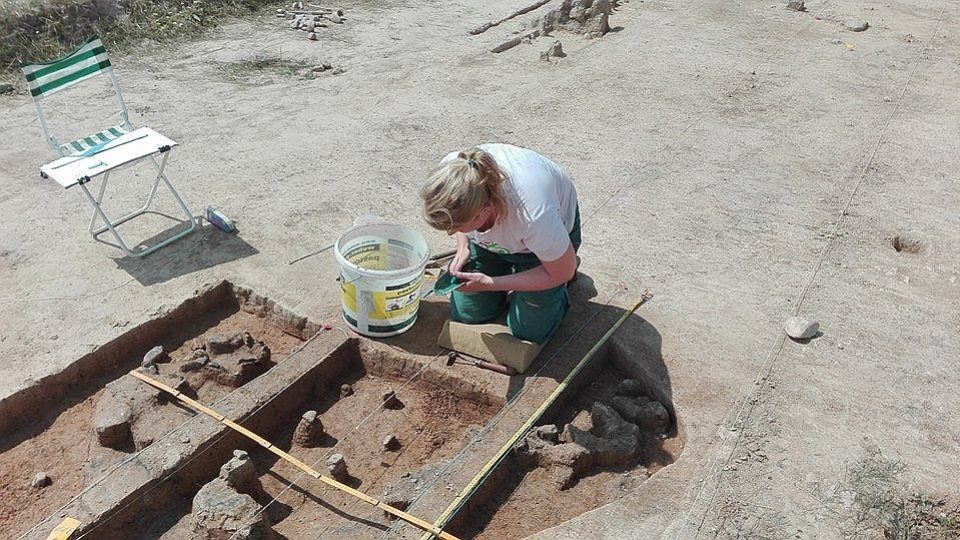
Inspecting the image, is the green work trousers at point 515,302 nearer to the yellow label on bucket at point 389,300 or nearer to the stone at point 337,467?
the yellow label on bucket at point 389,300

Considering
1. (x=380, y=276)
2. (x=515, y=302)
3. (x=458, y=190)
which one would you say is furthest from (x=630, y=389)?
(x=458, y=190)

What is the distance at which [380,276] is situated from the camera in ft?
12.7

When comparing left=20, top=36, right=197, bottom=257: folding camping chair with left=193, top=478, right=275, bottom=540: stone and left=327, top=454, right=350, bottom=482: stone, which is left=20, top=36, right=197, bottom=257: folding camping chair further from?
left=193, top=478, right=275, bottom=540: stone

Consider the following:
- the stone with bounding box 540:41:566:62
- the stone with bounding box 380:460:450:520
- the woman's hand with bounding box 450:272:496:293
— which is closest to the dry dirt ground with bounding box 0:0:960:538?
the stone with bounding box 540:41:566:62

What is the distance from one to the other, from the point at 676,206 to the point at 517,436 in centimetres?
269

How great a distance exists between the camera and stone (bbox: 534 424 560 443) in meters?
3.62

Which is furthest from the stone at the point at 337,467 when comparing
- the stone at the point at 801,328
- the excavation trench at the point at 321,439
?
the stone at the point at 801,328

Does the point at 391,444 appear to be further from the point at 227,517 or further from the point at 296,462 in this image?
the point at 227,517

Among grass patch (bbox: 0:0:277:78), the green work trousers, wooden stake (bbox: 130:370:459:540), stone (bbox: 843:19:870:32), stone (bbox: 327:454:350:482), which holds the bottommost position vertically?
stone (bbox: 843:19:870:32)

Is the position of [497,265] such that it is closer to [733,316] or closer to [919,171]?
[733,316]

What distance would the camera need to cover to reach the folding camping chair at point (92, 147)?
4699 millimetres

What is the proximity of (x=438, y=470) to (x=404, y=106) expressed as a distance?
4393 mm

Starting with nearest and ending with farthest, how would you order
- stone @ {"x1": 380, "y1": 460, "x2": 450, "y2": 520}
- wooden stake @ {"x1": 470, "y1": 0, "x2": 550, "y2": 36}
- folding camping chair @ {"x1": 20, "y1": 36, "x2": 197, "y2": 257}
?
stone @ {"x1": 380, "y1": 460, "x2": 450, "y2": 520} < folding camping chair @ {"x1": 20, "y1": 36, "x2": 197, "y2": 257} < wooden stake @ {"x1": 470, "y1": 0, "x2": 550, "y2": 36}

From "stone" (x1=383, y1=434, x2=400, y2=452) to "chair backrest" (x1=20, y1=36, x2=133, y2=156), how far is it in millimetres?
2882
